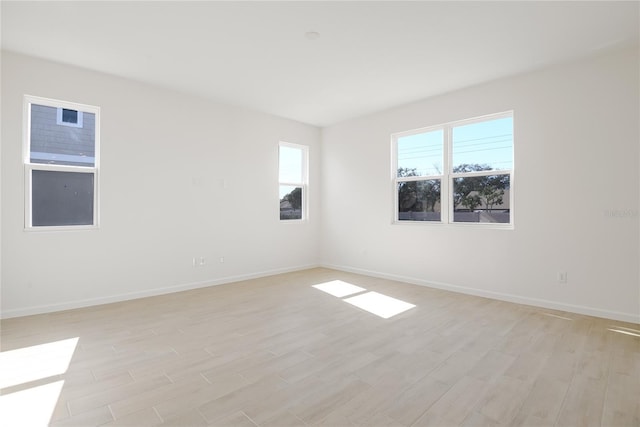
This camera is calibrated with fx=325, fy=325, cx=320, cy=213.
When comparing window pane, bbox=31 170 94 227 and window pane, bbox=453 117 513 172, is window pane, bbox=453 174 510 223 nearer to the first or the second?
window pane, bbox=453 117 513 172

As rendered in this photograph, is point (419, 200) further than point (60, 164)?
Yes

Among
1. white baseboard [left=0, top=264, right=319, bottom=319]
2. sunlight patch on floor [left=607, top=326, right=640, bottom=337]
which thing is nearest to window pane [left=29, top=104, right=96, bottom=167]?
white baseboard [left=0, top=264, right=319, bottom=319]

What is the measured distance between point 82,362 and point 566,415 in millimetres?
3356

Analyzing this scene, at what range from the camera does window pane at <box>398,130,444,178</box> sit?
5.13 m

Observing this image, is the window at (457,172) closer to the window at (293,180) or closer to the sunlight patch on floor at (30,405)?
the window at (293,180)

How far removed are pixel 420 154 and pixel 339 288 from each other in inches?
100

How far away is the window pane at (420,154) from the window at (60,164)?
452cm

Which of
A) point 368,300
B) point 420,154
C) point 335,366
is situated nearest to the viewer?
point 335,366

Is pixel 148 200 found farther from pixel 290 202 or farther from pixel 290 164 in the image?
pixel 290 164

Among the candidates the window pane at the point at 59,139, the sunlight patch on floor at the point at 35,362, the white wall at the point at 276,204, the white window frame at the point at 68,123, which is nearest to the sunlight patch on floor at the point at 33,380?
the sunlight patch on floor at the point at 35,362

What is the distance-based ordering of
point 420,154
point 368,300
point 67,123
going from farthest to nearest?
point 420,154 < point 368,300 < point 67,123

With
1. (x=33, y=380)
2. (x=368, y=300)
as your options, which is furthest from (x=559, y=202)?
(x=33, y=380)

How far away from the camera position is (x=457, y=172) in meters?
4.90

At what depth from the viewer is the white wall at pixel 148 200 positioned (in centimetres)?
365
